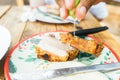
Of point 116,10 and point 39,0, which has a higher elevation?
point 39,0

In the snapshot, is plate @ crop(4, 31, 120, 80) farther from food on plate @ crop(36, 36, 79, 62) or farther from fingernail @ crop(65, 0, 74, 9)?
fingernail @ crop(65, 0, 74, 9)

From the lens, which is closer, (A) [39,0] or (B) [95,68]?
(B) [95,68]

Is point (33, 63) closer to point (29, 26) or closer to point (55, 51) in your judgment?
point (55, 51)

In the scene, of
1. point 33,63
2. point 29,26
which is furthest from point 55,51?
point 29,26

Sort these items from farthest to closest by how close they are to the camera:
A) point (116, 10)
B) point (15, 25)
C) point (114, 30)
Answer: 1. point (116, 10)
2. point (114, 30)
3. point (15, 25)

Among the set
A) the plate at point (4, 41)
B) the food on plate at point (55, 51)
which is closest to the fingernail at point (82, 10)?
the food on plate at point (55, 51)

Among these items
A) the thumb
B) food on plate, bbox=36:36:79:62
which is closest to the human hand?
the thumb

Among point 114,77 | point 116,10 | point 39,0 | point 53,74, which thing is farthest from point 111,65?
point 116,10

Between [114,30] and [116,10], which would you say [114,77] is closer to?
[114,30]
